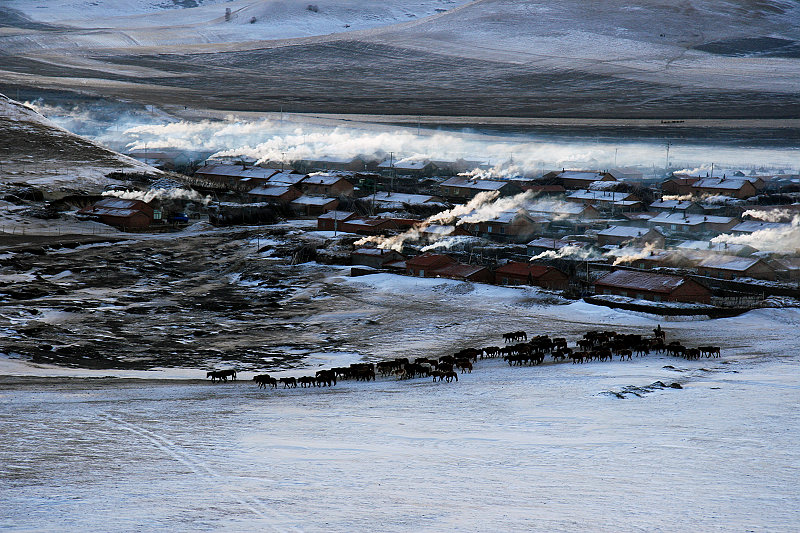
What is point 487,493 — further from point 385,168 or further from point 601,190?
point 385,168

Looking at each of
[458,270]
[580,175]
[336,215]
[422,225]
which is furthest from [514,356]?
[580,175]

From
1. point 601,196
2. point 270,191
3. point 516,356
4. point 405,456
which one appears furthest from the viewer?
point 601,196

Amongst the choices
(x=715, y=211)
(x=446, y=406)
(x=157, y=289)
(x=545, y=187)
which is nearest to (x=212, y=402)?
(x=446, y=406)

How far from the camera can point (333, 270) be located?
46.0 metres

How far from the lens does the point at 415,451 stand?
17.0 meters

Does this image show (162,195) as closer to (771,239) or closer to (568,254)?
(568,254)

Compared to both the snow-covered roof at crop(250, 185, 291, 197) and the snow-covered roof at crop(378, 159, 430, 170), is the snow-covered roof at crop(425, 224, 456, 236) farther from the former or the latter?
the snow-covered roof at crop(378, 159, 430, 170)

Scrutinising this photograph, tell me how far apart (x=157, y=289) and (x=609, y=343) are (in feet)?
72.7

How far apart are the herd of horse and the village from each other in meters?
7.10

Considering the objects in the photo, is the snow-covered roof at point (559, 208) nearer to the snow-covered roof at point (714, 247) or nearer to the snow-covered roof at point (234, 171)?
the snow-covered roof at point (714, 247)

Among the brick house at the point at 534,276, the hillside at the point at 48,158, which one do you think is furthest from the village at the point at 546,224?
the hillside at the point at 48,158

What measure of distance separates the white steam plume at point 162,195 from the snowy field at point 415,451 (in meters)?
42.4

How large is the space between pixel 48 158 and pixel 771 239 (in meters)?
61.9

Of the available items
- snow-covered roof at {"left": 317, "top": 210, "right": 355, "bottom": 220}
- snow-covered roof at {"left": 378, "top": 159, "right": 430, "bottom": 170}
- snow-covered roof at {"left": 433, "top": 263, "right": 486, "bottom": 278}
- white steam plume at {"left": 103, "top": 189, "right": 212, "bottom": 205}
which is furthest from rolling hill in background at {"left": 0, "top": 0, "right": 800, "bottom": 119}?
snow-covered roof at {"left": 433, "top": 263, "right": 486, "bottom": 278}
